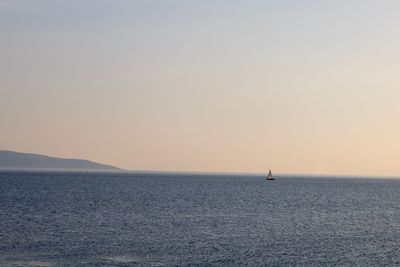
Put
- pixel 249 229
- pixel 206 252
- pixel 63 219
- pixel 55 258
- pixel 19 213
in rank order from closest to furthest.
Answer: pixel 55 258 → pixel 206 252 → pixel 249 229 → pixel 63 219 → pixel 19 213

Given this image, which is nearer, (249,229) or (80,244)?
(80,244)

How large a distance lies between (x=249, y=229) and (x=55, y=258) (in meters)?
41.3

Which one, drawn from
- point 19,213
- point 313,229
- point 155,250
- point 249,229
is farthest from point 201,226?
point 19,213

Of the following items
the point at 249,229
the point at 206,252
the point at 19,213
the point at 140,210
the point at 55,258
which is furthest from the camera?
the point at 140,210

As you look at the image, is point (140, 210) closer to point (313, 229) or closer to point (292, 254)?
point (313, 229)

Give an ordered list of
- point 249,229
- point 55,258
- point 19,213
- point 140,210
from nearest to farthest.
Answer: point 55,258 < point 249,229 < point 19,213 < point 140,210

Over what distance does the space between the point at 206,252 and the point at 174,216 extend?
4829 cm

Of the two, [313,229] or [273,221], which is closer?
[313,229]

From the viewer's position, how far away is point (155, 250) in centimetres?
7588

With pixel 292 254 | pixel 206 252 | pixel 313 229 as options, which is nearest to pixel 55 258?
pixel 206 252

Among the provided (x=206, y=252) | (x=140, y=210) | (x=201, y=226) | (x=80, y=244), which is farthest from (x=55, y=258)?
(x=140, y=210)

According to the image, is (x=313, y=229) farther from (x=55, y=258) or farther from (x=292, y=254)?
(x=55, y=258)

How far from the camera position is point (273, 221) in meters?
118

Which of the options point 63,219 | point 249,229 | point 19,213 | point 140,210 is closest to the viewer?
point 249,229
